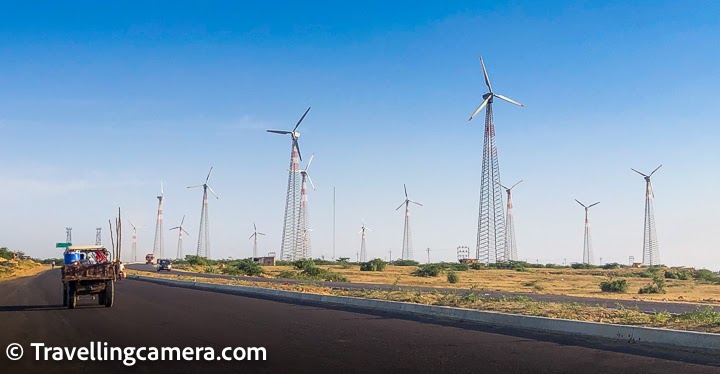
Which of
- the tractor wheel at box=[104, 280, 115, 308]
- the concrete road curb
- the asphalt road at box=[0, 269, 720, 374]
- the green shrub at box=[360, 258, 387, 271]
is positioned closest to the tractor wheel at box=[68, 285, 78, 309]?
the tractor wheel at box=[104, 280, 115, 308]

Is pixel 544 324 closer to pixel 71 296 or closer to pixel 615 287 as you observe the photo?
pixel 71 296

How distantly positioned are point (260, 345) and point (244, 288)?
25.5m

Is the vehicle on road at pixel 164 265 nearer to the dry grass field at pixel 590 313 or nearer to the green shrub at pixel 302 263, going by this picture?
the green shrub at pixel 302 263

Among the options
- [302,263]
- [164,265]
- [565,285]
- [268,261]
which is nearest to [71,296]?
[565,285]

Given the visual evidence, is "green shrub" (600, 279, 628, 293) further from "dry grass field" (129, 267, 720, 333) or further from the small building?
the small building

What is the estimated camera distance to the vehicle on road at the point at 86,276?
27.0 meters

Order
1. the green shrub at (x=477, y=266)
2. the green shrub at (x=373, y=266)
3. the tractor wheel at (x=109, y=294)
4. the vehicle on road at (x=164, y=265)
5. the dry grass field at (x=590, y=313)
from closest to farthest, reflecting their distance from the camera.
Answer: the dry grass field at (x=590, y=313)
the tractor wheel at (x=109, y=294)
the vehicle on road at (x=164, y=265)
the green shrub at (x=373, y=266)
the green shrub at (x=477, y=266)

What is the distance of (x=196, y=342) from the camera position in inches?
641

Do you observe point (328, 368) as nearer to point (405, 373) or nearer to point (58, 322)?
point (405, 373)

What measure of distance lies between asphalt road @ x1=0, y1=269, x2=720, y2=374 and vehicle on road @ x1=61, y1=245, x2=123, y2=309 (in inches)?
53.9

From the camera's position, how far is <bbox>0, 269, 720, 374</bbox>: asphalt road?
12.8 meters

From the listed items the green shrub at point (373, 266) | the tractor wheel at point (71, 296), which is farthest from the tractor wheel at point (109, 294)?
the green shrub at point (373, 266)

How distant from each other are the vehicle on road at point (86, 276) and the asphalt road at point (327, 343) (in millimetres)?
1369

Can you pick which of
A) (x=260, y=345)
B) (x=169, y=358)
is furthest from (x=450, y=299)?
(x=169, y=358)
